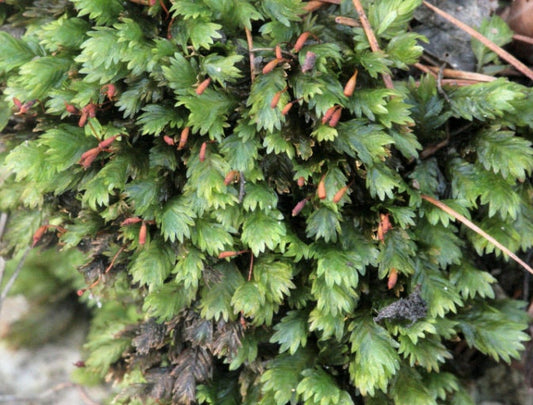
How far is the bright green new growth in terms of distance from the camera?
163cm

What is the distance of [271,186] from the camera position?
5.60ft

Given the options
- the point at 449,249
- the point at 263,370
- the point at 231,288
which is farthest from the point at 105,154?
the point at 449,249

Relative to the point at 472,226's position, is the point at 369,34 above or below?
above

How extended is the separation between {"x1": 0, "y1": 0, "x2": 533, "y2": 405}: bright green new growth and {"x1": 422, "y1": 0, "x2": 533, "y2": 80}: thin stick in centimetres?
22

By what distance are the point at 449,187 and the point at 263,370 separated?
106 cm

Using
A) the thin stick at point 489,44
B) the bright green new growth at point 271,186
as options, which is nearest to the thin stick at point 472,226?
the bright green new growth at point 271,186

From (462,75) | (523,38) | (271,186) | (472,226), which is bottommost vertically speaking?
(472,226)

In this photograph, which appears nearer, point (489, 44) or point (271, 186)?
point (271, 186)

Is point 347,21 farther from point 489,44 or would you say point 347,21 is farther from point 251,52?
point 489,44

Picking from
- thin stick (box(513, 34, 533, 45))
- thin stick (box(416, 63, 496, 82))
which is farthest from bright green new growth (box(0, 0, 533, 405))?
thin stick (box(513, 34, 533, 45))

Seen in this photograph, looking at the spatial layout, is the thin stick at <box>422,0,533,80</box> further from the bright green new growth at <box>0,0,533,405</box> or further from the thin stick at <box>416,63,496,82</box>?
the bright green new growth at <box>0,0,533,405</box>

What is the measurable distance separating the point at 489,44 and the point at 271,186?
1.10m

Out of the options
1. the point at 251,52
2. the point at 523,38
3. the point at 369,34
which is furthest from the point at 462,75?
the point at 251,52

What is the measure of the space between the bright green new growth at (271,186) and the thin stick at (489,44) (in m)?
0.22
